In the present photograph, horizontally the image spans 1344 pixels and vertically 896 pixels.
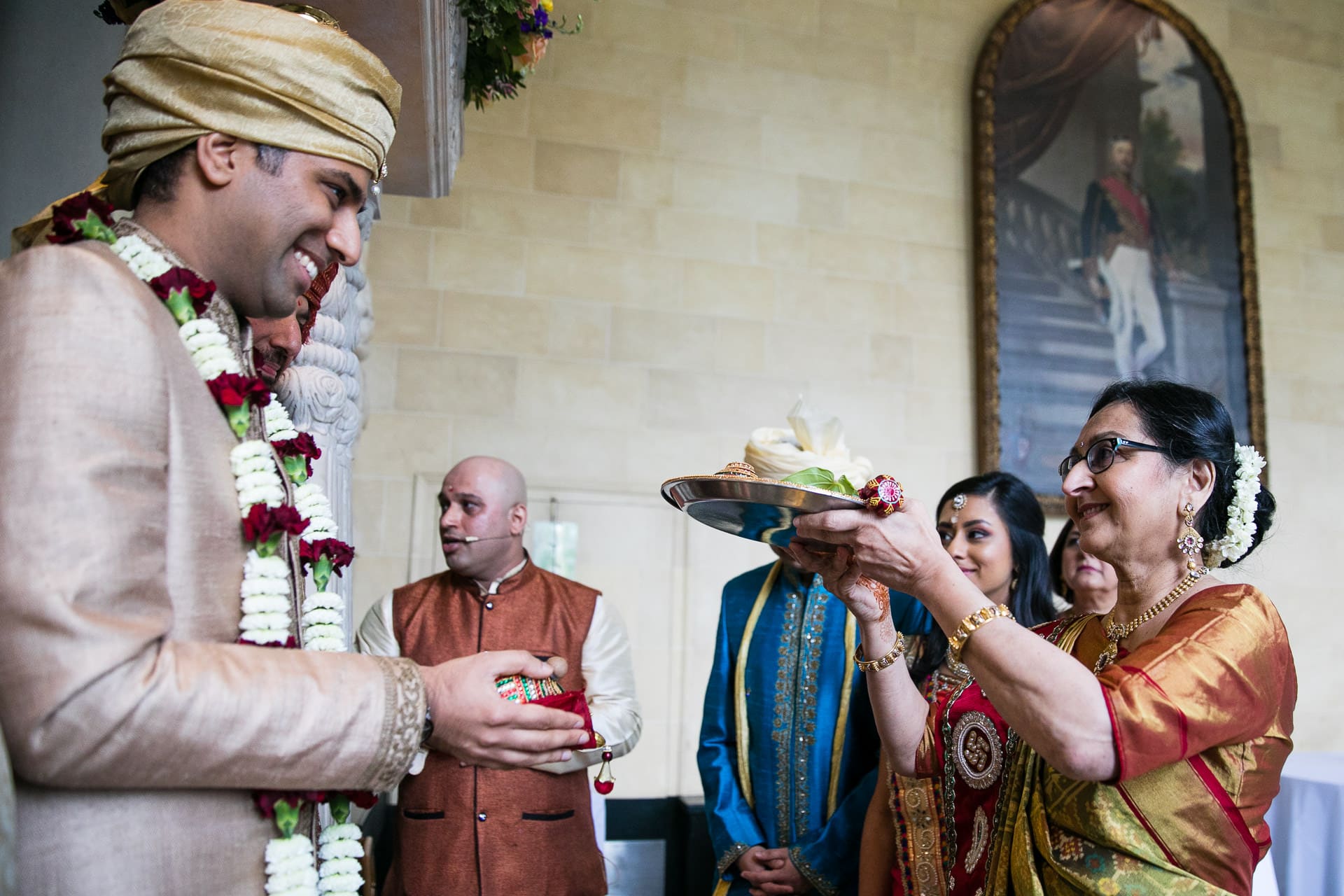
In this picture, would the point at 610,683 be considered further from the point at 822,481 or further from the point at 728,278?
the point at 728,278

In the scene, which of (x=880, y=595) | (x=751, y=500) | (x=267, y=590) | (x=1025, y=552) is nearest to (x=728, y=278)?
(x=1025, y=552)

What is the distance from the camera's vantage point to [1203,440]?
2.04 m

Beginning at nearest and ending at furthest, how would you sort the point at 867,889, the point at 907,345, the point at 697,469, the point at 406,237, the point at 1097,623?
the point at 1097,623, the point at 867,889, the point at 406,237, the point at 697,469, the point at 907,345

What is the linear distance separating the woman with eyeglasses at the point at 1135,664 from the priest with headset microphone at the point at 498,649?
1.24 meters

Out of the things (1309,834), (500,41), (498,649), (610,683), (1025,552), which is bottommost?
(1309,834)

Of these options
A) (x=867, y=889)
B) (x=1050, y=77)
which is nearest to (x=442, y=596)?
(x=867, y=889)

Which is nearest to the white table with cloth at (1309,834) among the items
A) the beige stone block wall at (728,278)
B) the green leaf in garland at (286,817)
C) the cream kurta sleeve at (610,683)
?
the beige stone block wall at (728,278)

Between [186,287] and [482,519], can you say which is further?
[482,519]

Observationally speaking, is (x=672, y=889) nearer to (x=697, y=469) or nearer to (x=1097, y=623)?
(x=697, y=469)

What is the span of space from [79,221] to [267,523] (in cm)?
46

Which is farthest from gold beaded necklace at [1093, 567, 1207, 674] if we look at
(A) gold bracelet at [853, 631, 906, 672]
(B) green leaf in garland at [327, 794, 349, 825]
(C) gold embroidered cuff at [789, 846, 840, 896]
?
(B) green leaf in garland at [327, 794, 349, 825]

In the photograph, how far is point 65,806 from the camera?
3.99 feet

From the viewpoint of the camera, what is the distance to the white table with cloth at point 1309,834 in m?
3.39

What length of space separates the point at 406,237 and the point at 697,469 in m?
1.97
